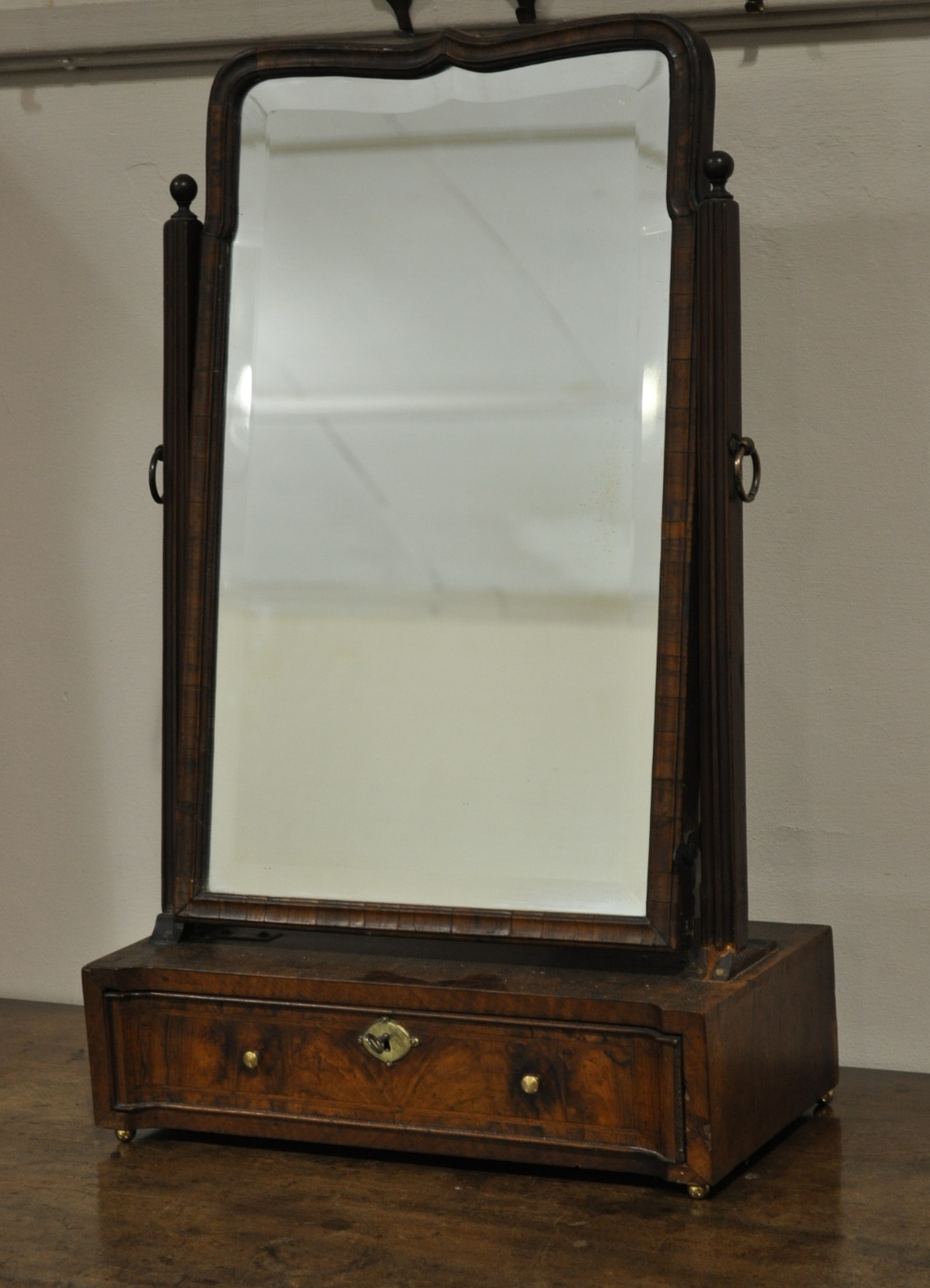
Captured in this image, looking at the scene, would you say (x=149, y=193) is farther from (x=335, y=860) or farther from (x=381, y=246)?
(x=335, y=860)

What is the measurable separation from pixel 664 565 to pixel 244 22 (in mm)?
878

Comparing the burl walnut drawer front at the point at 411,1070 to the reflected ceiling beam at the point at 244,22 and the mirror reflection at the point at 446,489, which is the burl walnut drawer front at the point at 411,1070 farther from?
the reflected ceiling beam at the point at 244,22

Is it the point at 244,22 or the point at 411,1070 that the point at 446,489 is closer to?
the point at 411,1070

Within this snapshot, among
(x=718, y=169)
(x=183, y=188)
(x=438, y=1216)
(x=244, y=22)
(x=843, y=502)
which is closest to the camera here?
(x=438, y=1216)

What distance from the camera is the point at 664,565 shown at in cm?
140

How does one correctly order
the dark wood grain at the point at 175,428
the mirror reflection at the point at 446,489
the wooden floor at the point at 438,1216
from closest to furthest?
the wooden floor at the point at 438,1216 < the mirror reflection at the point at 446,489 < the dark wood grain at the point at 175,428

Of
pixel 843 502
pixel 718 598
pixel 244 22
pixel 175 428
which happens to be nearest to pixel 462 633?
pixel 718 598

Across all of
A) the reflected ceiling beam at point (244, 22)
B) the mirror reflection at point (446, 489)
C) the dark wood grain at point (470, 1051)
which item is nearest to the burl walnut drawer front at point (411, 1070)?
the dark wood grain at point (470, 1051)

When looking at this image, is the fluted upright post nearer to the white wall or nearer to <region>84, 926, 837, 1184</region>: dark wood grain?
<region>84, 926, 837, 1184</region>: dark wood grain

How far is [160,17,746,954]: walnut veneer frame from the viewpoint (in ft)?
4.52

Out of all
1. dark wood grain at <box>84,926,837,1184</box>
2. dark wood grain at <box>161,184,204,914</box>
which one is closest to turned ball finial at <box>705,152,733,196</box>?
dark wood grain at <box>161,184,204,914</box>

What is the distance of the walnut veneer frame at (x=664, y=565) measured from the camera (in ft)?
4.52

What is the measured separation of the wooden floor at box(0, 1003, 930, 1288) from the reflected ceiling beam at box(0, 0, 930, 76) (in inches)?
44.1

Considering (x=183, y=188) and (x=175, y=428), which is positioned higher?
(x=183, y=188)
